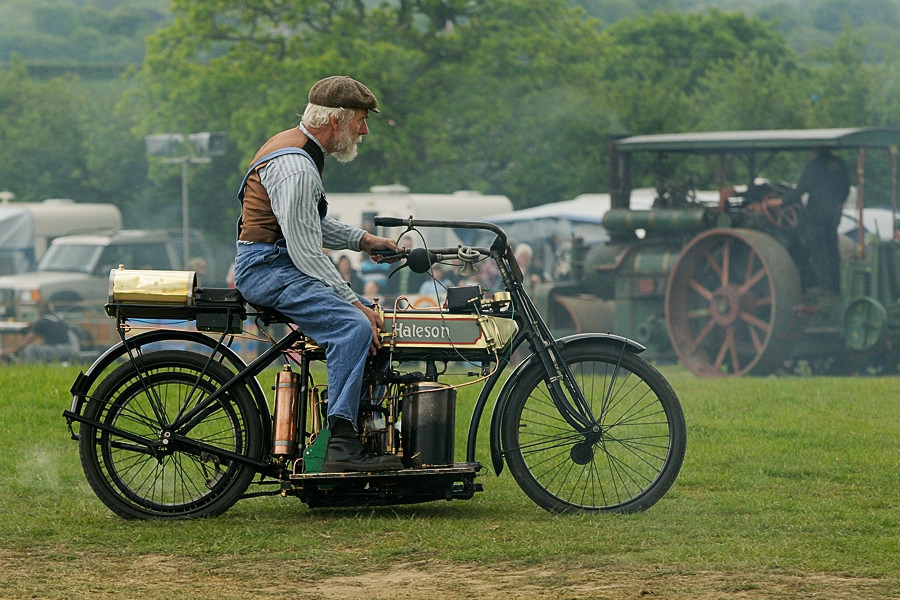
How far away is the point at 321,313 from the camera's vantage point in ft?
19.5

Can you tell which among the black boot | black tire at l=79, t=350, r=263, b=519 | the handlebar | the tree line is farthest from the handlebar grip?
the tree line

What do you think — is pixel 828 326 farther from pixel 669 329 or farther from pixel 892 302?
pixel 669 329

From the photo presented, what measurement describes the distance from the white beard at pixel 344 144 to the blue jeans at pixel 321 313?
1.41 ft

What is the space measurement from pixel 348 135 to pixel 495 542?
173 centimetres

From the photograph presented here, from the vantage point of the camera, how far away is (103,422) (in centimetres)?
627

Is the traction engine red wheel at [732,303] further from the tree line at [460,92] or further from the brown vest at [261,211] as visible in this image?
the tree line at [460,92]

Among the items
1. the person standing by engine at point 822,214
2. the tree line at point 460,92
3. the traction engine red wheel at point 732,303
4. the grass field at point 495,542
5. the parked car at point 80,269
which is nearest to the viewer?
the grass field at point 495,542

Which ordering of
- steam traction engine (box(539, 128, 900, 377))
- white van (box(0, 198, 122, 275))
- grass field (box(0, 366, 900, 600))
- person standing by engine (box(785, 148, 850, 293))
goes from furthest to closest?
white van (box(0, 198, 122, 275)) < person standing by engine (box(785, 148, 850, 293)) < steam traction engine (box(539, 128, 900, 377)) < grass field (box(0, 366, 900, 600))

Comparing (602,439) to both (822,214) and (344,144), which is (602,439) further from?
(822,214)

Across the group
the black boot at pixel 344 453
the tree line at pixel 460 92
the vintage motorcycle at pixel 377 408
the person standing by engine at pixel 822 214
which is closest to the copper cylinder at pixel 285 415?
the vintage motorcycle at pixel 377 408

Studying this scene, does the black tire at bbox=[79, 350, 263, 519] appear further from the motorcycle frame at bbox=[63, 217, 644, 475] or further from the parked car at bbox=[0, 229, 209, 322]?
the parked car at bbox=[0, 229, 209, 322]

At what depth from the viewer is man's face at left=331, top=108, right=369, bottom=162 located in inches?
239

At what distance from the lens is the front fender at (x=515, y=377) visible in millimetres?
6289

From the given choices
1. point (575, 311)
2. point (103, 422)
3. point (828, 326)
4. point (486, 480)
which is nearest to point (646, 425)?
point (486, 480)
